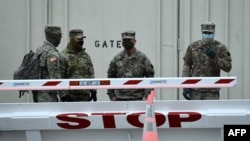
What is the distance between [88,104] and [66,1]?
436 cm

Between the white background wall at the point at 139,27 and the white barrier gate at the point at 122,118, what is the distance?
394 cm

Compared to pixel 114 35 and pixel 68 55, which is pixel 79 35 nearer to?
pixel 68 55

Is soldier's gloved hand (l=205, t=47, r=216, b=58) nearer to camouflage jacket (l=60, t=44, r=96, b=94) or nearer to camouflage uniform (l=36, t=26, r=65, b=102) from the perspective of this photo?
camouflage jacket (l=60, t=44, r=96, b=94)

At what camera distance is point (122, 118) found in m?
4.85

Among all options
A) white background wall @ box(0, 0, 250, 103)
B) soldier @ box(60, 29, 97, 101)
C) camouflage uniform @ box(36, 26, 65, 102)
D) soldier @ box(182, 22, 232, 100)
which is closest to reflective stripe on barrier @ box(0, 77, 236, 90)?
camouflage uniform @ box(36, 26, 65, 102)

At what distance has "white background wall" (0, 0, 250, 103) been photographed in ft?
28.9

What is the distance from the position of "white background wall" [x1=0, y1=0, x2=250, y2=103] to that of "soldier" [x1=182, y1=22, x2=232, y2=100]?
68.2 inches

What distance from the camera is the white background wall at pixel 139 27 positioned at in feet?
28.9

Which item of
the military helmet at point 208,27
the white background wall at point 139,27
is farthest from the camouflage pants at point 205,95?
the white background wall at point 139,27

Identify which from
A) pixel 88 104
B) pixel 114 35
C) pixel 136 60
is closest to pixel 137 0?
pixel 114 35

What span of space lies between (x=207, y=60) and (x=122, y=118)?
8.19ft

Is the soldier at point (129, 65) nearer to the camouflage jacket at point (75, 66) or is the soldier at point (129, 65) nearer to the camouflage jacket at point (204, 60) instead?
the camouflage jacket at point (75, 66)

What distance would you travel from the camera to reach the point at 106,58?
906 cm

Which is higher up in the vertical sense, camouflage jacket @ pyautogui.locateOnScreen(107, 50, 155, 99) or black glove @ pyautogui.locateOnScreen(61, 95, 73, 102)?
camouflage jacket @ pyautogui.locateOnScreen(107, 50, 155, 99)
